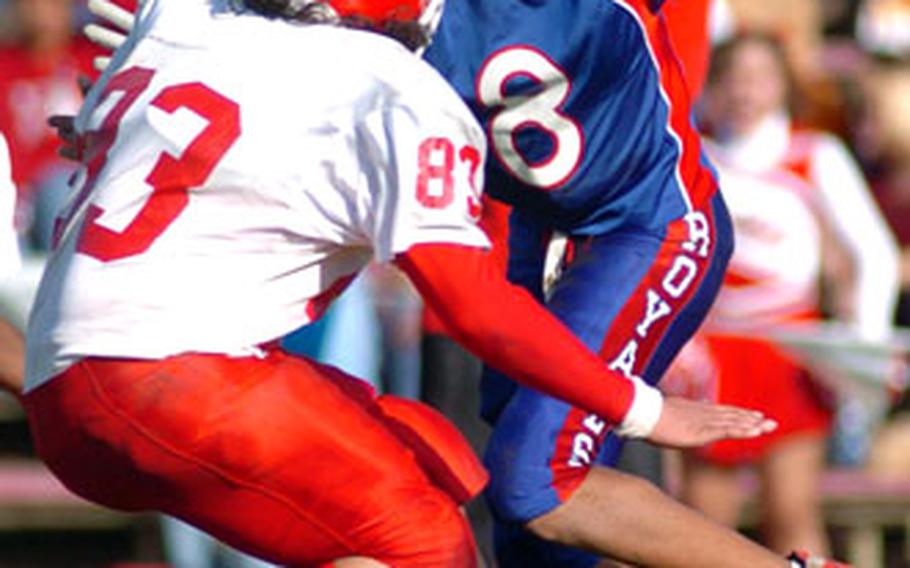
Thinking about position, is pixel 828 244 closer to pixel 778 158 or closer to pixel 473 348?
pixel 778 158

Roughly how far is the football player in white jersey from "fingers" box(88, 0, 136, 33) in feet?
1.80

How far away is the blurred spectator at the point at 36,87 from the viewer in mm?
7898

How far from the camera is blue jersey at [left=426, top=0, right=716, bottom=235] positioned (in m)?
5.03

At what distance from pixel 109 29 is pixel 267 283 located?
0.92 metres

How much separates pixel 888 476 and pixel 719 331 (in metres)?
1.23

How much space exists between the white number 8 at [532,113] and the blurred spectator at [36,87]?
9.91 feet

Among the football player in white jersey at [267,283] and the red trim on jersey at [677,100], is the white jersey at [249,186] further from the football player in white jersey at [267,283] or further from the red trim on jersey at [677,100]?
the red trim on jersey at [677,100]

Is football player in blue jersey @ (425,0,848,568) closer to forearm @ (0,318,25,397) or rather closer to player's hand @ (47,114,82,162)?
player's hand @ (47,114,82,162)

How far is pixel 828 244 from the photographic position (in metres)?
7.69

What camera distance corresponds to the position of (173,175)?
13.6 ft

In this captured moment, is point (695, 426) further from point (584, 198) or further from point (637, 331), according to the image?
point (584, 198)

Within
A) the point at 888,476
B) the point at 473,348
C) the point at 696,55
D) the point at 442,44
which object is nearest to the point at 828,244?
the point at 888,476

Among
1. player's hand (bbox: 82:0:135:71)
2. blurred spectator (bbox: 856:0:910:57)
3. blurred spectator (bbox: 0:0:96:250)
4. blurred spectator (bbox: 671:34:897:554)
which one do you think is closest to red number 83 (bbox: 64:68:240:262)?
player's hand (bbox: 82:0:135:71)

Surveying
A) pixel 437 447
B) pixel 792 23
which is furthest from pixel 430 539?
pixel 792 23
